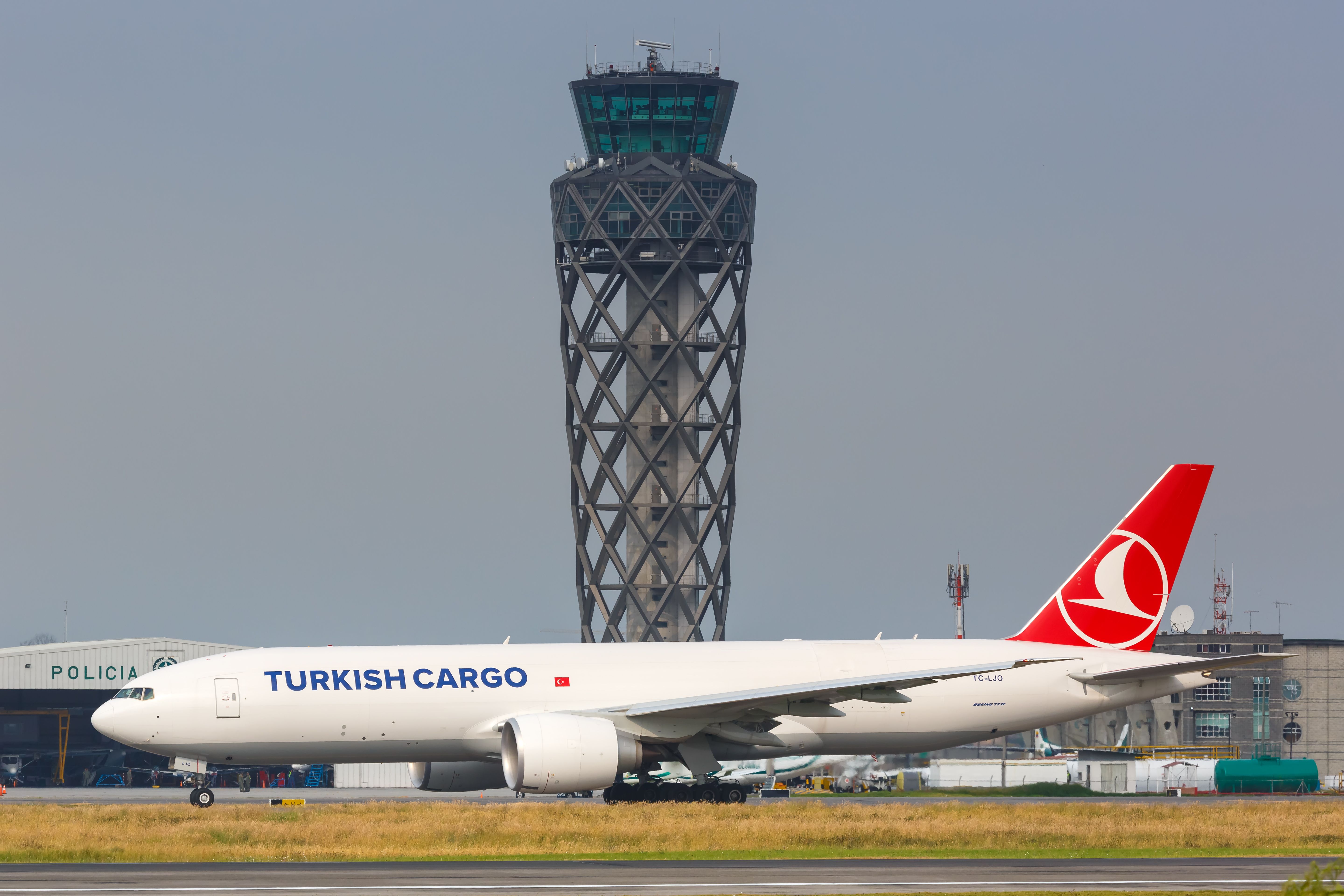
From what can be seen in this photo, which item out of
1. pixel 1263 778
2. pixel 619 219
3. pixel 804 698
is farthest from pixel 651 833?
pixel 619 219

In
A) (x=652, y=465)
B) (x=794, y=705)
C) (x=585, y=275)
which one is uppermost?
(x=585, y=275)

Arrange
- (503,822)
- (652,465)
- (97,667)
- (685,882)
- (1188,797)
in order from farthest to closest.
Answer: (652,465) → (97,667) → (1188,797) → (503,822) → (685,882)

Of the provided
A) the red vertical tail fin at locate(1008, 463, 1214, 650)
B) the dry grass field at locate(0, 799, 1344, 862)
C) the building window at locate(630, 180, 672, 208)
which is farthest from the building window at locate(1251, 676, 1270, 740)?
the dry grass field at locate(0, 799, 1344, 862)

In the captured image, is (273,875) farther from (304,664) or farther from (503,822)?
(304,664)

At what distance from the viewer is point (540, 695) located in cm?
4116

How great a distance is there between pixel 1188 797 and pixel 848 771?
16330 millimetres

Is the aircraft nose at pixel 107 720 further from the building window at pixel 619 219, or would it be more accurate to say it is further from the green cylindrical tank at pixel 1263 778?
the building window at pixel 619 219

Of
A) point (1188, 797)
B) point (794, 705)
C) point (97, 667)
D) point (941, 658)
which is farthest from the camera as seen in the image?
point (97, 667)

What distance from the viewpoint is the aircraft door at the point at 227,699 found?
1582 inches

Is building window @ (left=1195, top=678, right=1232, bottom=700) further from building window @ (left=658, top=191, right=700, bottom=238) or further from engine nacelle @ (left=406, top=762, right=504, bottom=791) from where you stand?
engine nacelle @ (left=406, top=762, right=504, bottom=791)

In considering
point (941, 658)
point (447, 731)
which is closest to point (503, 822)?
point (447, 731)

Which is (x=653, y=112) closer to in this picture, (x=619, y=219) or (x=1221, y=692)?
(x=619, y=219)

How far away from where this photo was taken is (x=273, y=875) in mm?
25750

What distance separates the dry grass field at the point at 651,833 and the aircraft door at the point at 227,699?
2214 millimetres
